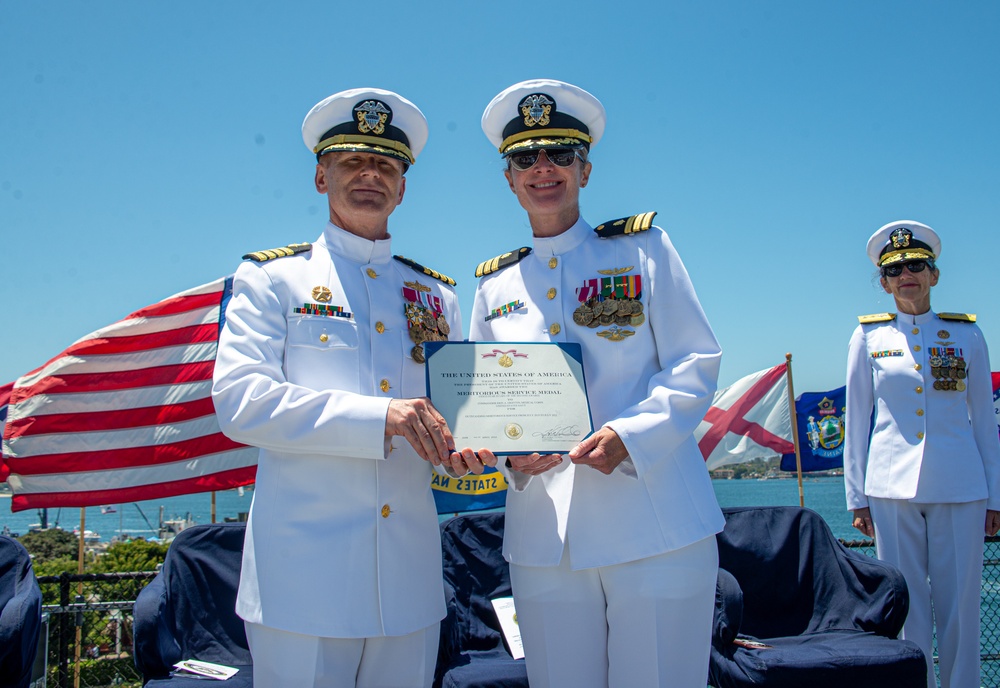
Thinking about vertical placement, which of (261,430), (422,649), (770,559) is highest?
(261,430)

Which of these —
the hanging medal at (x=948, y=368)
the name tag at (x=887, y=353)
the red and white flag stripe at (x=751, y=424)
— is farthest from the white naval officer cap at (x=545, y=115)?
the red and white flag stripe at (x=751, y=424)

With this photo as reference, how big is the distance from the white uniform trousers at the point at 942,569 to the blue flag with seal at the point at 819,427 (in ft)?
9.96

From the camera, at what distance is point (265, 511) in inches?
85.3

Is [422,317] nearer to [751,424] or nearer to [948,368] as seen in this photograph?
[948,368]

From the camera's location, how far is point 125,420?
20.2 feet

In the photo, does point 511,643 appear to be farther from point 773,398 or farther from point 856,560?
point 773,398

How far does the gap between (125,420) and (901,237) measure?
6005mm

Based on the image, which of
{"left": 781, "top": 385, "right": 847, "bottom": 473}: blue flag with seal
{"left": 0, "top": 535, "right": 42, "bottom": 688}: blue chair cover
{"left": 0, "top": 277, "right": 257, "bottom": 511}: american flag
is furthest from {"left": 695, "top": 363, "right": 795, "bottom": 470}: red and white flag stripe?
{"left": 0, "top": 535, "right": 42, "bottom": 688}: blue chair cover

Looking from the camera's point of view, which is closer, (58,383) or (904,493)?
(904,493)

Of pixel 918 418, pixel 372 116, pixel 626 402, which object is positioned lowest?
pixel 918 418

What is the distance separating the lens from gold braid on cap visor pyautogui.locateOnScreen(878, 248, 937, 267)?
4.41 m

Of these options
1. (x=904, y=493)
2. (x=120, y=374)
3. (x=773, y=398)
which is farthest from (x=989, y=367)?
(x=120, y=374)

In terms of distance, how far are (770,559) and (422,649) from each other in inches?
133

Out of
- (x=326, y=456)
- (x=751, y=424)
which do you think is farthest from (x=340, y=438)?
(x=751, y=424)
